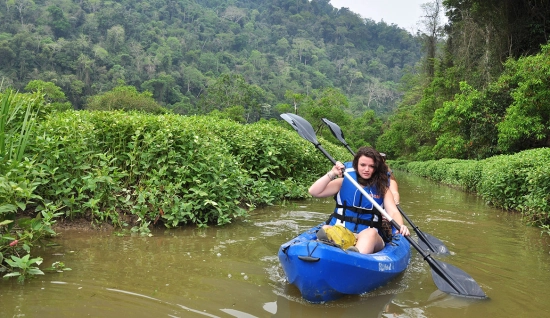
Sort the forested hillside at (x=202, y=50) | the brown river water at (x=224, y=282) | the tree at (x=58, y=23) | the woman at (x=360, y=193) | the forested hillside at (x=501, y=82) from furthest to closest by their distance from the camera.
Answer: the tree at (x=58, y=23), the forested hillside at (x=202, y=50), the forested hillside at (x=501, y=82), the woman at (x=360, y=193), the brown river water at (x=224, y=282)

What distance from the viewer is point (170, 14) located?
376 feet

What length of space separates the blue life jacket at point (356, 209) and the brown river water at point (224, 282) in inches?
26.8

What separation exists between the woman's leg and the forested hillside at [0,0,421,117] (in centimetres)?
4360

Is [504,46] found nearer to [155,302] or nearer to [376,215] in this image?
[376,215]

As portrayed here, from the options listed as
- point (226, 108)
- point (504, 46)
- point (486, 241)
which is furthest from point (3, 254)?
point (226, 108)

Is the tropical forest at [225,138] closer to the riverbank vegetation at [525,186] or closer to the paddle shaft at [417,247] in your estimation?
the riverbank vegetation at [525,186]

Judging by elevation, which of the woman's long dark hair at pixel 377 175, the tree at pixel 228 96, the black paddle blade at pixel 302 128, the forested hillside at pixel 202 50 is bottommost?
the woman's long dark hair at pixel 377 175

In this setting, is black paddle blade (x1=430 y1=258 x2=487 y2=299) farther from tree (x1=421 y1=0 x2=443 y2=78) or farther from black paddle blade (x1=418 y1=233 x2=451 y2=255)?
tree (x1=421 y1=0 x2=443 y2=78)

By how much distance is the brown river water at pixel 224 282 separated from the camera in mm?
3234

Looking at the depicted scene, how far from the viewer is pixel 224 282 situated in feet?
12.8

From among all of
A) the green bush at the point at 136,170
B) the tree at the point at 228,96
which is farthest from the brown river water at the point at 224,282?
the tree at the point at 228,96

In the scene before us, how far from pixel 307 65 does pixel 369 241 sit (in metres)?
119

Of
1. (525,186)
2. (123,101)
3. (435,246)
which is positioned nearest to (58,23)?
(123,101)

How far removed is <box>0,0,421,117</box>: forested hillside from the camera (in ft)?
211
